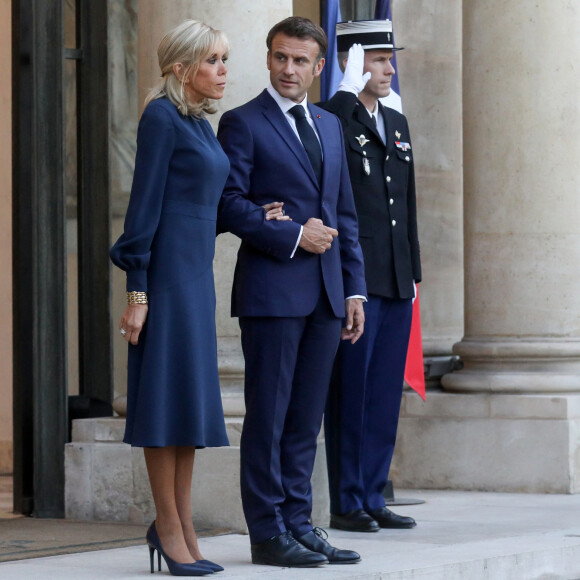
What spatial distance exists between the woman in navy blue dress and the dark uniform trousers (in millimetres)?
1577

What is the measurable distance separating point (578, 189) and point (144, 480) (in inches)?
130

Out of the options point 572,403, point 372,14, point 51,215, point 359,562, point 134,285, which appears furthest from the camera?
point 372,14

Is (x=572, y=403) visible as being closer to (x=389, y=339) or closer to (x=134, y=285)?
(x=389, y=339)

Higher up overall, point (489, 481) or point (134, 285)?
point (134, 285)

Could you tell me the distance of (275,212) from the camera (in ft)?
19.0

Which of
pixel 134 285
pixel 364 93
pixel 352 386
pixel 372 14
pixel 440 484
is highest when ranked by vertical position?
pixel 372 14

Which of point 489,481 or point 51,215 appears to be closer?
point 51,215

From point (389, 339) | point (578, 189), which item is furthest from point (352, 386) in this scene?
point (578, 189)

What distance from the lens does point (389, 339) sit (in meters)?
7.24

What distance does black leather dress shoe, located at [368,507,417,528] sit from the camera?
7.05 m

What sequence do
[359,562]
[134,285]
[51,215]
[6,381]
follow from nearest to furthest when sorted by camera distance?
[134,285]
[359,562]
[51,215]
[6,381]

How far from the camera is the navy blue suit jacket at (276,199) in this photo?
577 cm

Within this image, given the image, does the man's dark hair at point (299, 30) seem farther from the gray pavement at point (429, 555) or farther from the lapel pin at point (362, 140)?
the gray pavement at point (429, 555)

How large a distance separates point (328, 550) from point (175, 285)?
1.21m
